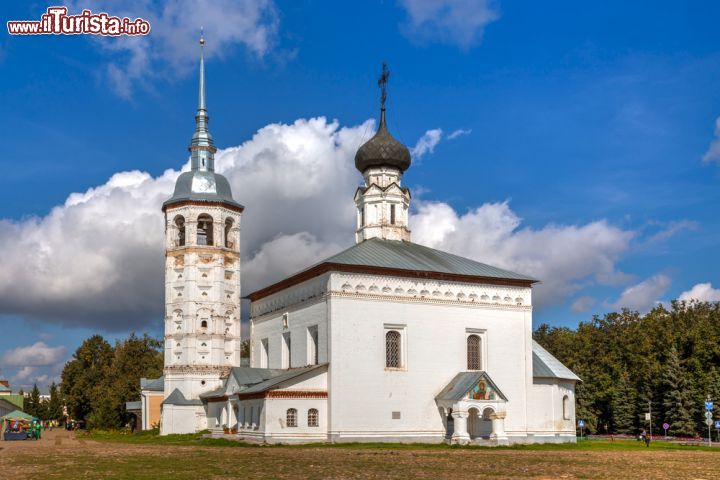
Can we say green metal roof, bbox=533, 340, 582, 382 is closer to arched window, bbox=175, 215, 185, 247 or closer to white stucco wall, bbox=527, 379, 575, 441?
white stucco wall, bbox=527, 379, 575, 441

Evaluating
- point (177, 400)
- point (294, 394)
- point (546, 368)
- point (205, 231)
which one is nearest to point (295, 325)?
point (294, 394)

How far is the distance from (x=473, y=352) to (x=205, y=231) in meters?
16.7

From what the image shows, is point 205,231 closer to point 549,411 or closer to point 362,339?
point 362,339

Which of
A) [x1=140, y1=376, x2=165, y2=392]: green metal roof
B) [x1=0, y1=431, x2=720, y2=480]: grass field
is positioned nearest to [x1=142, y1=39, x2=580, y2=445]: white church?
[x1=140, y1=376, x2=165, y2=392]: green metal roof

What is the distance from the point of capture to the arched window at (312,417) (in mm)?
34938

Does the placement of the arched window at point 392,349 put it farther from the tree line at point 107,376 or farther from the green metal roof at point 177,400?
the tree line at point 107,376

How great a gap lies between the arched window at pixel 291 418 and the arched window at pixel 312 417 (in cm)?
61

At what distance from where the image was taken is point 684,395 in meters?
53.0

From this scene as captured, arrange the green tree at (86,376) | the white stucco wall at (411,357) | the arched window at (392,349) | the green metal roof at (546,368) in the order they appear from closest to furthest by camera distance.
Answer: the white stucco wall at (411,357) → the arched window at (392,349) → the green metal roof at (546,368) → the green tree at (86,376)

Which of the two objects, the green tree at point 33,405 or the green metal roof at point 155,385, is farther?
the green tree at point 33,405

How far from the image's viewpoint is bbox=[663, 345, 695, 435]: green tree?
5269cm

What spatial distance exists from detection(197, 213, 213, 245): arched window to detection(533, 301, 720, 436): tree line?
28.6m

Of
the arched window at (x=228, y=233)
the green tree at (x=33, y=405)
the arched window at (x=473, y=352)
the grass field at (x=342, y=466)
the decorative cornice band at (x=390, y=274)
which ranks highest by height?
the arched window at (x=228, y=233)

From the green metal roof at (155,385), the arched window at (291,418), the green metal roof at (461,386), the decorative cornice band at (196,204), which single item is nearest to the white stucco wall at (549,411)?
the green metal roof at (461,386)
